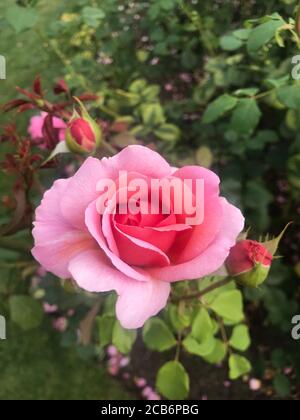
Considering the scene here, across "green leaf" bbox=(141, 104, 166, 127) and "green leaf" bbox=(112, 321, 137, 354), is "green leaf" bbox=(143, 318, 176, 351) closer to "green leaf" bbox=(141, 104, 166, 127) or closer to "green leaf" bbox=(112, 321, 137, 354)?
"green leaf" bbox=(112, 321, 137, 354)

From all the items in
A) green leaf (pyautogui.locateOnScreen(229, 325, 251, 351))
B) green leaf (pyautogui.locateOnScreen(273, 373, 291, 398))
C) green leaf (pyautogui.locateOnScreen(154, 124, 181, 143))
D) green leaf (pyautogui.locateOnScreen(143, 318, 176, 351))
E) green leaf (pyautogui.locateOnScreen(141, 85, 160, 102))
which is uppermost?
green leaf (pyautogui.locateOnScreen(141, 85, 160, 102))

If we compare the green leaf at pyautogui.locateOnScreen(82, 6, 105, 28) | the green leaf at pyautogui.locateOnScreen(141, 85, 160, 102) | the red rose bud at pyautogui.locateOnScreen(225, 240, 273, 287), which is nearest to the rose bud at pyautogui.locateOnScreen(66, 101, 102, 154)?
the red rose bud at pyautogui.locateOnScreen(225, 240, 273, 287)

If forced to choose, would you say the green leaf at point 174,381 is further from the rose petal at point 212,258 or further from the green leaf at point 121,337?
the rose petal at point 212,258

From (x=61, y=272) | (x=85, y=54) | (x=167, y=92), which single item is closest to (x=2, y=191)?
(x=85, y=54)

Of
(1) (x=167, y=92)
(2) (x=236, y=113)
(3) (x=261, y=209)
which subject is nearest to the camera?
(2) (x=236, y=113)

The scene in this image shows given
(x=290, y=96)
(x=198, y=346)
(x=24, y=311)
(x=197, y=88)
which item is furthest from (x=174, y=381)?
(x=197, y=88)

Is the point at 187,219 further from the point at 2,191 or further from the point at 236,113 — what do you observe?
the point at 2,191
